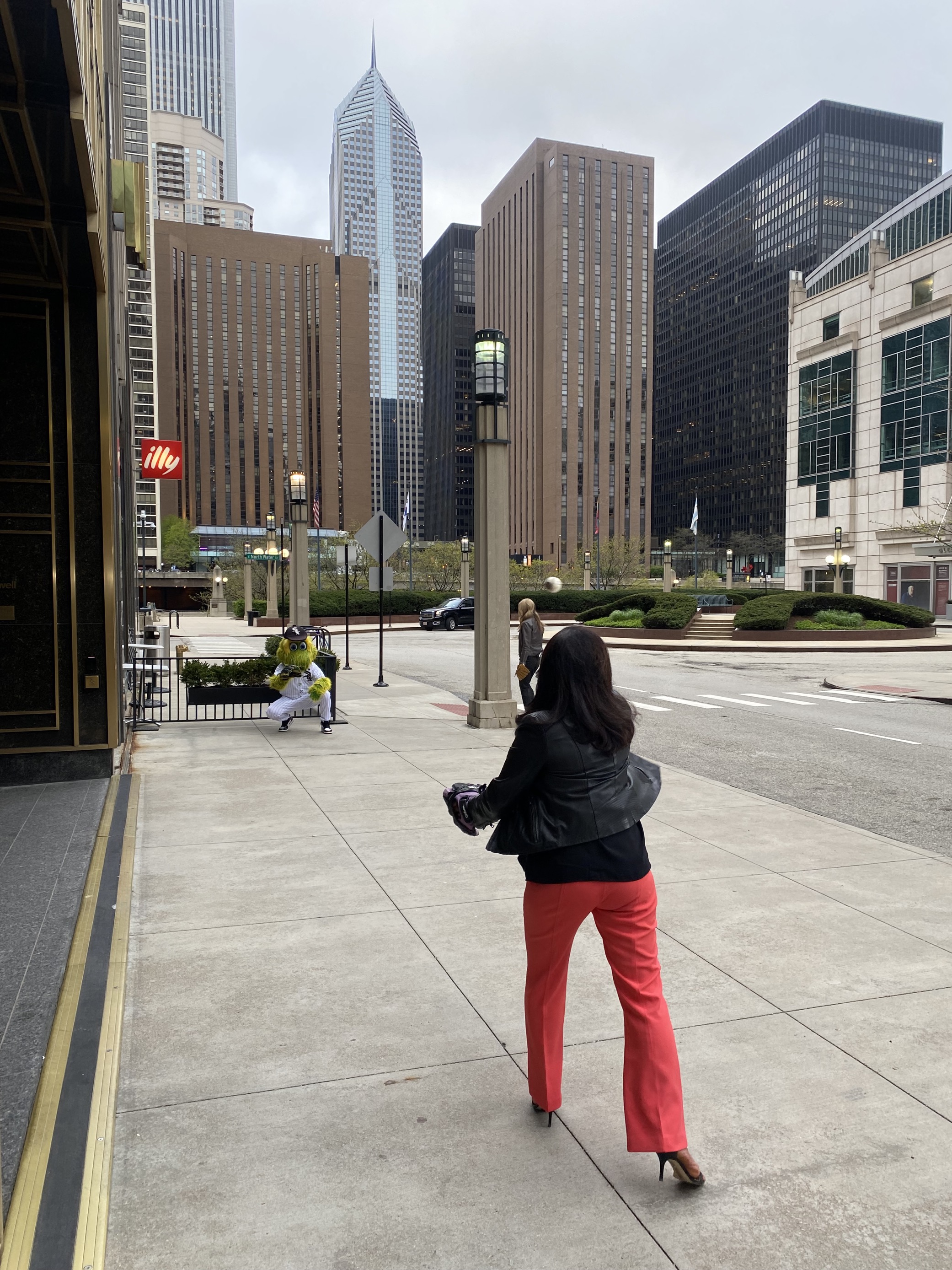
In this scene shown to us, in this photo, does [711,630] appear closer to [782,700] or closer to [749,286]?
[782,700]

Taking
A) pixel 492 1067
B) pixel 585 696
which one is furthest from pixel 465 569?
pixel 585 696

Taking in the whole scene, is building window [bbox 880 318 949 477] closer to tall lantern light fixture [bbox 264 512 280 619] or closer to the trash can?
tall lantern light fixture [bbox 264 512 280 619]

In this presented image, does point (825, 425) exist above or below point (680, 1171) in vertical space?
above

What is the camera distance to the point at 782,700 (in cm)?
1711

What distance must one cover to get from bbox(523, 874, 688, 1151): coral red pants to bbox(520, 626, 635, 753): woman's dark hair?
1.53ft

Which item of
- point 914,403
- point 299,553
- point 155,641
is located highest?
point 914,403

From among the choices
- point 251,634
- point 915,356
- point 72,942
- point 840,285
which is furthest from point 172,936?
point 840,285

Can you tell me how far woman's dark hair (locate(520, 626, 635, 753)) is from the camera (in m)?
2.89

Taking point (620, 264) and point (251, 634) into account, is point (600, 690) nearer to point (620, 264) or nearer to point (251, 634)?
point (251, 634)

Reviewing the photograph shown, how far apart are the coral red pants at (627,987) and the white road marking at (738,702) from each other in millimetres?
13327

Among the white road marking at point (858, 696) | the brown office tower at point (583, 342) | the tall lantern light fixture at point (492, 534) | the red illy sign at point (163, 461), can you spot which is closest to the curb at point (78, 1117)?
the tall lantern light fixture at point (492, 534)

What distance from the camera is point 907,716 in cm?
1486

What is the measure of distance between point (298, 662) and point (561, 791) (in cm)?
940

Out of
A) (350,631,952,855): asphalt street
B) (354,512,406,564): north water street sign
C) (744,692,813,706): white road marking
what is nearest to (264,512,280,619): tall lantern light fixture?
(350,631,952,855): asphalt street
